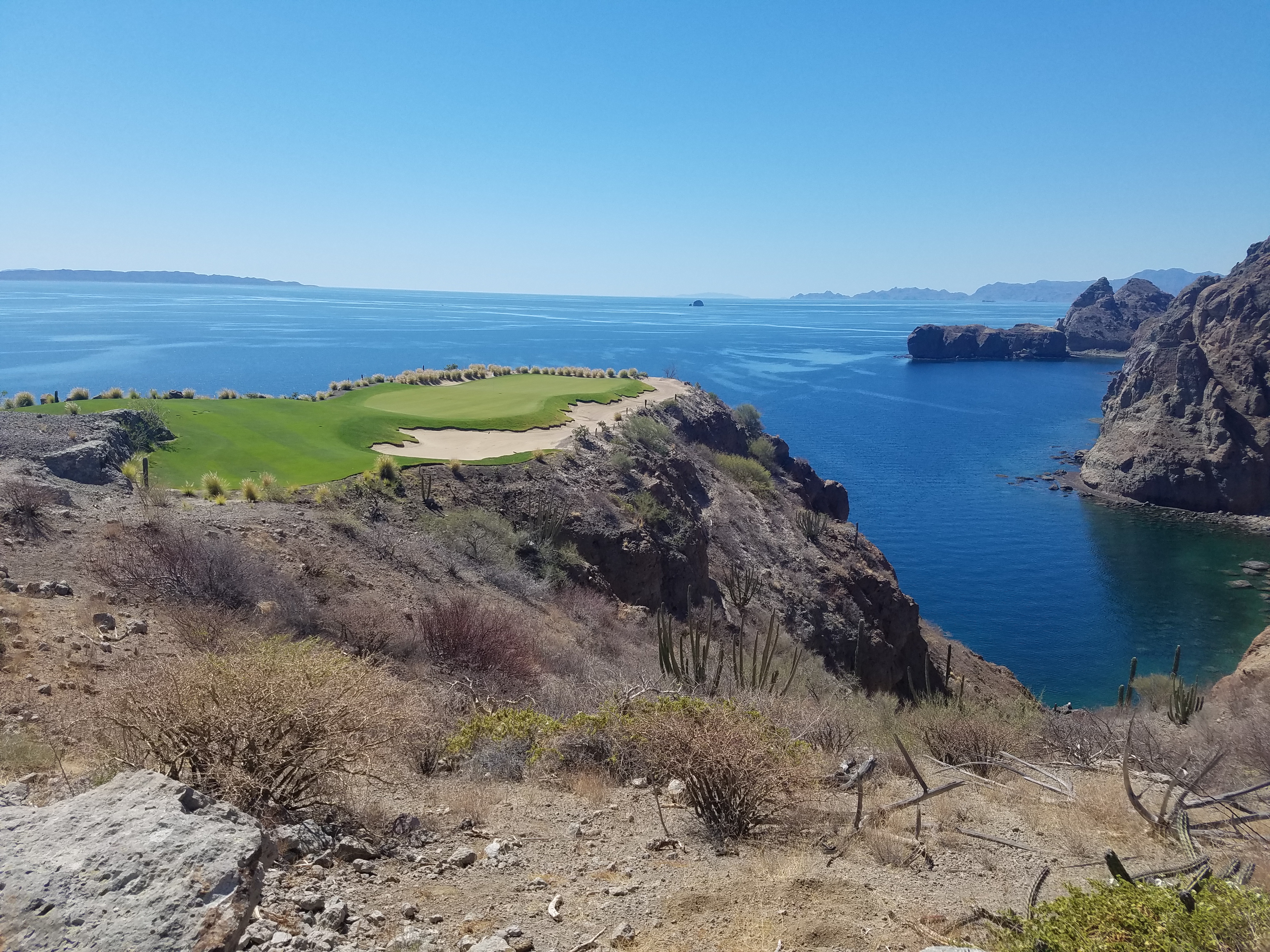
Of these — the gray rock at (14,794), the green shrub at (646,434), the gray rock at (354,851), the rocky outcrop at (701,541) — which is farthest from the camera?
the green shrub at (646,434)

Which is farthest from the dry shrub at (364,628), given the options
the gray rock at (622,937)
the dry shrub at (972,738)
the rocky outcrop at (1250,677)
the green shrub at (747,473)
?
the green shrub at (747,473)

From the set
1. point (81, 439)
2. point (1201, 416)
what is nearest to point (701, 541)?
point (81, 439)

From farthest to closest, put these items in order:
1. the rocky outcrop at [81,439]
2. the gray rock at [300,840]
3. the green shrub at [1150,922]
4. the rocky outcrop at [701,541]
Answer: the rocky outcrop at [701,541] → the rocky outcrop at [81,439] → the gray rock at [300,840] → the green shrub at [1150,922]

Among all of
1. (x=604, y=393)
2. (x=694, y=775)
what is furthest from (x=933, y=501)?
(x=694, y=775)

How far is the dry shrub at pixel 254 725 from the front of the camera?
5293 millimetres

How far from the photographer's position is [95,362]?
7169 cm

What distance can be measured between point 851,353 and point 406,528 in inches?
5351

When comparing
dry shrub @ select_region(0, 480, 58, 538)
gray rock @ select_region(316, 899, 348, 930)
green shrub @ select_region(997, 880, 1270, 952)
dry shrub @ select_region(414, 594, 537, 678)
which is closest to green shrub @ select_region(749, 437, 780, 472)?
dry shrub @ select_region(414, 594, 537, 678)

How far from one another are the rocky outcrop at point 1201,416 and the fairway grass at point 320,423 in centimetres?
4775

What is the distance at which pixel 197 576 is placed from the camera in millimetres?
11109

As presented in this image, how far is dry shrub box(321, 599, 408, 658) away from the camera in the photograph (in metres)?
10.8

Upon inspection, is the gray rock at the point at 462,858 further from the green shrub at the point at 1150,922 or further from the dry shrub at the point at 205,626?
the dry shrub at the point at 205,626

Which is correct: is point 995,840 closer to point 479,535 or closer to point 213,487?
point 479,535

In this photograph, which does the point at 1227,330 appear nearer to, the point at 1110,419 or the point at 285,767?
the point at 1110,419
